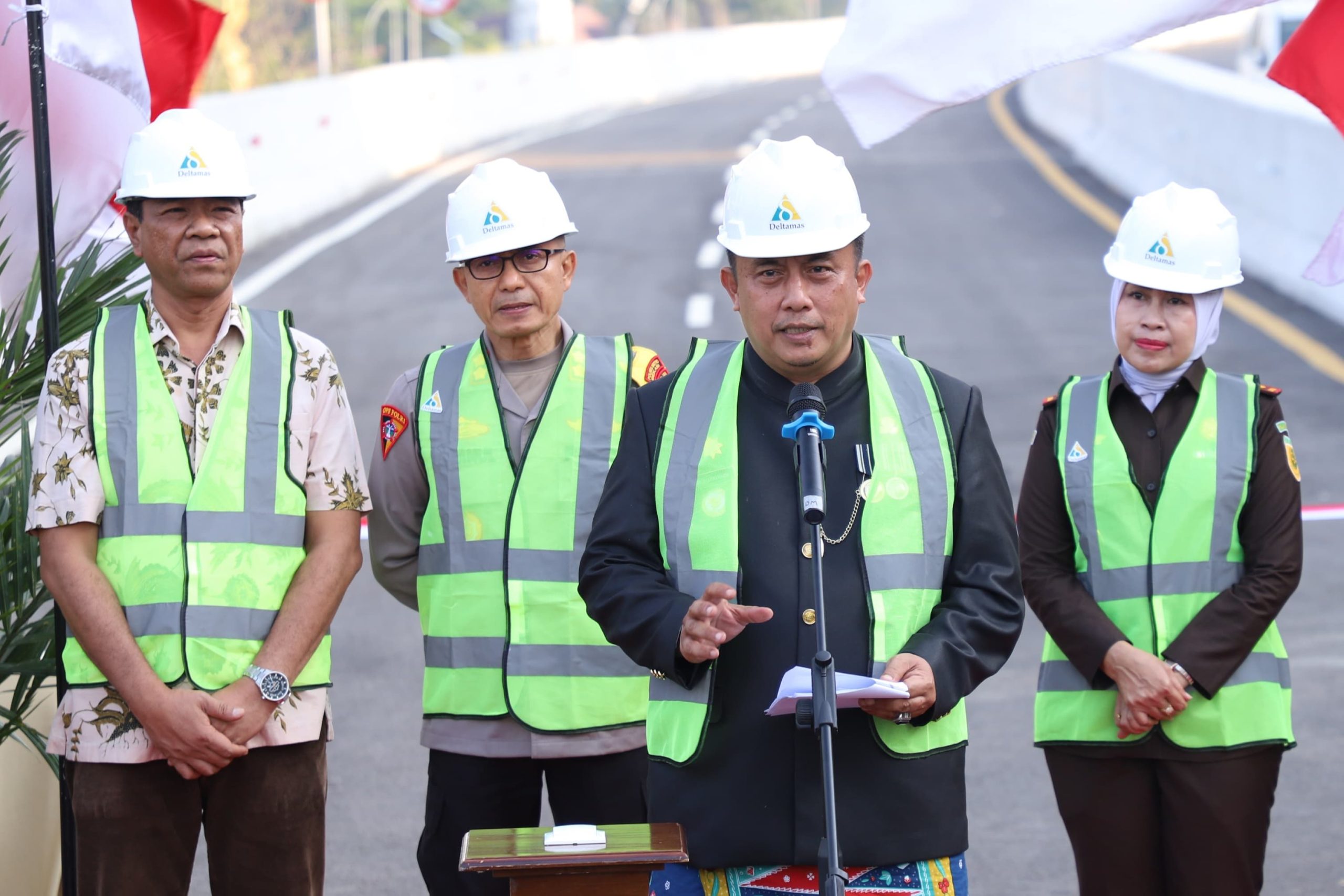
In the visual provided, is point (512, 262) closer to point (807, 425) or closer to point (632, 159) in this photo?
point (807, 425)

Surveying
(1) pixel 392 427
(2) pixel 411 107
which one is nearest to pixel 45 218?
(1) pixel 392 427

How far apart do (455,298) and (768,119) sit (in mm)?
17817

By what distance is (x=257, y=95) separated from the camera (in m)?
19.1

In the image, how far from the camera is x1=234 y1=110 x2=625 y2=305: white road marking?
16.3m

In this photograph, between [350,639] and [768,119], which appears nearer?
[350,639]

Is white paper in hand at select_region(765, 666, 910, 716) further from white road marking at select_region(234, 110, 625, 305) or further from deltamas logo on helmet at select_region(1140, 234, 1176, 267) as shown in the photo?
white road marking at select_region(234, 110, 625, 305)

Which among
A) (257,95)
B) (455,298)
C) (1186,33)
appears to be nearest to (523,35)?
(1186,33)

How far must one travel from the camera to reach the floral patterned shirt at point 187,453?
14.4 feet

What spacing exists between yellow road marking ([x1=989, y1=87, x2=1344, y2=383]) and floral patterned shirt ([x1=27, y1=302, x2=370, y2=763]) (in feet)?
7.19

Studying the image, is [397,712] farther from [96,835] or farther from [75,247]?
[96,835]

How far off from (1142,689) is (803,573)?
1.27 metres

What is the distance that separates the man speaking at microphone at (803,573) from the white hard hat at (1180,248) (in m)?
1.10

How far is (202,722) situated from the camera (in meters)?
4.29

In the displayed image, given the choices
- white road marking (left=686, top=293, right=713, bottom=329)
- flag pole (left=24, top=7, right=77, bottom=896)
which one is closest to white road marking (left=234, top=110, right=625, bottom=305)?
white road marking (left=686, top=293, right=713, bottom=329)
